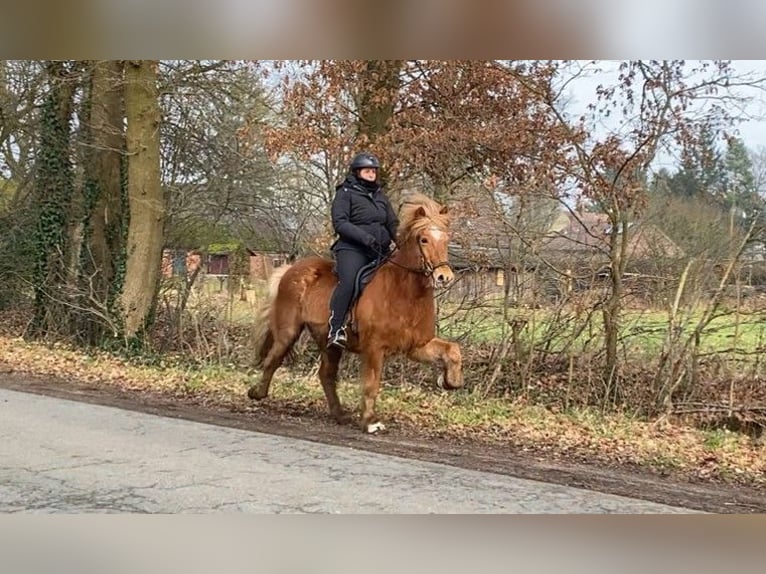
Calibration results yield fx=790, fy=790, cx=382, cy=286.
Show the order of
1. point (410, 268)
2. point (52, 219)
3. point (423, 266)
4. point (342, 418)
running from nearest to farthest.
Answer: point (423, 266)
point (410, 268)
point (342, 418)
point (52, 219)

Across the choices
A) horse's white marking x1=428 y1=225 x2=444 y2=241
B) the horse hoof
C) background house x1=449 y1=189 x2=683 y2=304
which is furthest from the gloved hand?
background house x1=449 y1=189 x2=683 y2=304

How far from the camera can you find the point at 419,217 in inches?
215

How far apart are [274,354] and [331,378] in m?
0.50

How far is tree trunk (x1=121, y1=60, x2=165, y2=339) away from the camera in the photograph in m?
9.23

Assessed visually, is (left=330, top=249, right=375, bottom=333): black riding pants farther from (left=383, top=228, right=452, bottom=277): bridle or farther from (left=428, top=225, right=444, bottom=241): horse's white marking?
(left=428, top=225, right=444, bottom=241): horse's white marking

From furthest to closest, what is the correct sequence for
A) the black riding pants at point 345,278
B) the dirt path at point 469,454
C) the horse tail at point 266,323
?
the horse tail at point 266,323 → the black riding pants at point 345,278 → the dirt path at point 469,454

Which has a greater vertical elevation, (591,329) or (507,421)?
(591,329)

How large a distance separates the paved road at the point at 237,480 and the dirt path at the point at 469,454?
18 cm

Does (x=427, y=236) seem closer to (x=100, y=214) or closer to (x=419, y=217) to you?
(x=419, y=217)

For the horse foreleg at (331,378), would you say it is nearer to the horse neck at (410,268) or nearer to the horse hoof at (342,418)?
the horse hoof at (342,418)

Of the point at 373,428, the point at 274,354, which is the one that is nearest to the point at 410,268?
the point at 373,428

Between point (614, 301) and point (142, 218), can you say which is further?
point (142, 218)

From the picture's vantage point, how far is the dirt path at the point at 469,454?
471cm

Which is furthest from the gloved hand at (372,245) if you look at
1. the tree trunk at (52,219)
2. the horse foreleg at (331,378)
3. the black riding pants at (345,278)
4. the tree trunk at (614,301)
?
the tree trunk at (52,219)
